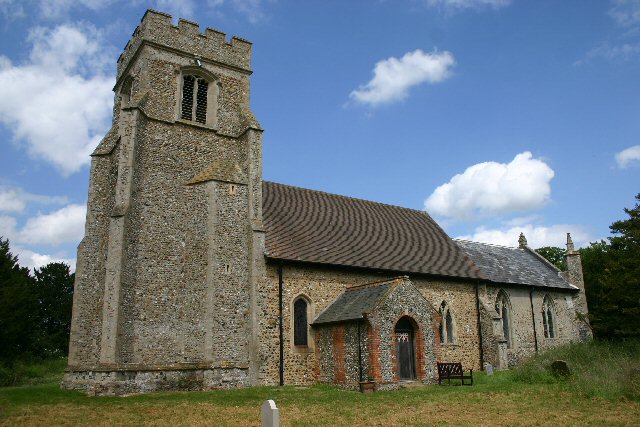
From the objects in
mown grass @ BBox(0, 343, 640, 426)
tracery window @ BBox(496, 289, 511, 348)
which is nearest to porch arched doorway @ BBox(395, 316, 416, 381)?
mown grass @ BBox(0, 343, 640, 426)

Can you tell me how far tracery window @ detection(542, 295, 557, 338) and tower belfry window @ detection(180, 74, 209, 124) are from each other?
→ 23486 mm

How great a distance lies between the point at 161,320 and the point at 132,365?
191 cm

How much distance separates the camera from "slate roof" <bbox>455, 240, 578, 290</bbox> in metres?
30.6

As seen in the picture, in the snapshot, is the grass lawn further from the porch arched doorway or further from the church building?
the porch arched doorway

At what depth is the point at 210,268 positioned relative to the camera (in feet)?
65.3

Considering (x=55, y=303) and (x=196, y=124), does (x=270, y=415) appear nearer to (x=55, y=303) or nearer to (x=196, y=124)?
(x=196, y=124)

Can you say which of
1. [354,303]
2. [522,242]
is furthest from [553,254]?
[354,303]

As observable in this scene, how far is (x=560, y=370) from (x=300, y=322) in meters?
10.2

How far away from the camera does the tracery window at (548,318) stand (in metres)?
31.6

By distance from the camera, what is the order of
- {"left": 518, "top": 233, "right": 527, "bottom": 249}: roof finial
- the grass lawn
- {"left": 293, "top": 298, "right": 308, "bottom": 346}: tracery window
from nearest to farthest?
the grass lawn, {"left": 293, "top": 298, "right": 308, "bottom": 346}: tracery window, {"left": 518, "top": 233, "right": 527, "bottom": 249}: roof finial

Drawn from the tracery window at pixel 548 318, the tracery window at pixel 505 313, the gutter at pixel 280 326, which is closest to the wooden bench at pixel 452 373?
the gutter at pixel 280 326

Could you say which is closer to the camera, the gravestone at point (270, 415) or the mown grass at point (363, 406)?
the gravestone at point (270, 415)

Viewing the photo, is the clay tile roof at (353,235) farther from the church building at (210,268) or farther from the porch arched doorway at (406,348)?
the porch arched doorway at (406,348)

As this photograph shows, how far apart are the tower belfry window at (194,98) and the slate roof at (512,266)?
710 inches
